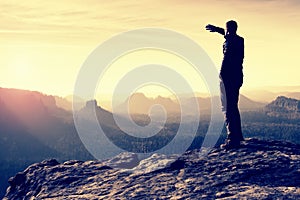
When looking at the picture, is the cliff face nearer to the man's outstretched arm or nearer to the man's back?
the man's back

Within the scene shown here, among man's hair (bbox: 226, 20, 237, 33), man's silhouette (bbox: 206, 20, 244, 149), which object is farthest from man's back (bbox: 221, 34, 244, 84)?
man's hair (bbox: 226, 20, 237, 33)

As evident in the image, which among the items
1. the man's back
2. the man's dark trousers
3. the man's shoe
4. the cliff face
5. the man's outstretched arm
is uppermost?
the man's outstretched arm

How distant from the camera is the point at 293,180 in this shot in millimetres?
28219

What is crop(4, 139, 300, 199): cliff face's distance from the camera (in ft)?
92.4

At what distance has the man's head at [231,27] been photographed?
3347 cm

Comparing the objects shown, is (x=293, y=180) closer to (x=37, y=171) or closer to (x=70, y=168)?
(x=70, y=168)

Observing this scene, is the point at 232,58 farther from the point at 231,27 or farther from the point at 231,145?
the point at 231,145

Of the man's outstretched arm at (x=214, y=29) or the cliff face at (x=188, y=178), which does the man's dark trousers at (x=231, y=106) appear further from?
the man's outstretched arm at (x=214, y=29)

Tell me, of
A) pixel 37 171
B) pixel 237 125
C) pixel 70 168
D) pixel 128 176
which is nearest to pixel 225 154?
pixel 237 125

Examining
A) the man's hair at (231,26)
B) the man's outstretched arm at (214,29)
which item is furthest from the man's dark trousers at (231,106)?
the man's hair at (231,26)

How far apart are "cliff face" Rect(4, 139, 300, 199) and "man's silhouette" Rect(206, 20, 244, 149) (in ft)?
4.74

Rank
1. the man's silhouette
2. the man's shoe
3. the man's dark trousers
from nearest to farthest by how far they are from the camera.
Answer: the man's silhouette
the man's dark trousers
the man's shoe

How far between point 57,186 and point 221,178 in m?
12.8

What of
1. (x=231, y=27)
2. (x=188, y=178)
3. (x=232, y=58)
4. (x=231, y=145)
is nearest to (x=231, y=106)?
(x=231, y=145)
